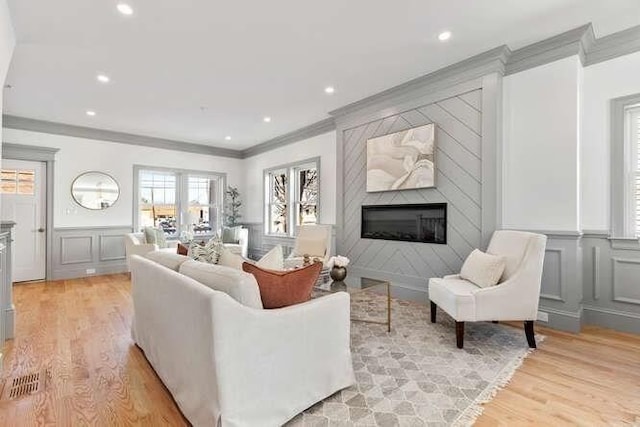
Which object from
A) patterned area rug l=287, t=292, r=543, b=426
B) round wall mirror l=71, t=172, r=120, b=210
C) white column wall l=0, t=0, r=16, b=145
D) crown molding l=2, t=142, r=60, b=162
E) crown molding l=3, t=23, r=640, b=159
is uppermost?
crown molding l=3, t=23, r=640, b=159

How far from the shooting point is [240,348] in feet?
4.75

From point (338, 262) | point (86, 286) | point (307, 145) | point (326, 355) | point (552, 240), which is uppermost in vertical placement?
point (307, 145)

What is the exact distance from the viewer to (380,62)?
11.3 ft

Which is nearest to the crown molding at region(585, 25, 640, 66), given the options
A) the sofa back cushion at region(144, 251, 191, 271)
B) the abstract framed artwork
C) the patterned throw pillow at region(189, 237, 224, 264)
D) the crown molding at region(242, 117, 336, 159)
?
the abstract framed artwork

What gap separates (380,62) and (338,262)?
2220 millimetres

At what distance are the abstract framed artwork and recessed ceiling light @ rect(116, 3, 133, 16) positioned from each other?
9.86 ft

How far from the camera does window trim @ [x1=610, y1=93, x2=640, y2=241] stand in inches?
116

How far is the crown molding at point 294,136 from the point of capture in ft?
18.0

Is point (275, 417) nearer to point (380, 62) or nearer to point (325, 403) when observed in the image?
point (325, 403)

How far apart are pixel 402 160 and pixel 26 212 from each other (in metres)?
6.08

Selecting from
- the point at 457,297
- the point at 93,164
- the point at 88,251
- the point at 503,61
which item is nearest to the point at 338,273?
the point at 457,297

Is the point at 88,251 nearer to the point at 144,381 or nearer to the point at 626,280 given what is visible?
the point at 144,381

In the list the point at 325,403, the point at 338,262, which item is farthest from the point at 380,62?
the point at 325,403

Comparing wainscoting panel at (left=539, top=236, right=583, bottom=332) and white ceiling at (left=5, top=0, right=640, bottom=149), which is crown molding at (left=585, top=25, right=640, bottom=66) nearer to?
white ceiling at (left=5, top=0, right=640, bottom=149)
